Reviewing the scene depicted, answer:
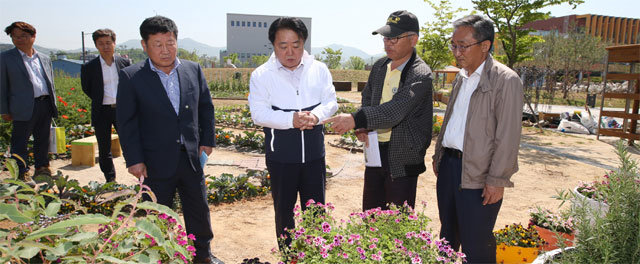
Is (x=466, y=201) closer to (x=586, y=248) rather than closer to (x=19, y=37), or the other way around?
(x=586, y=248)

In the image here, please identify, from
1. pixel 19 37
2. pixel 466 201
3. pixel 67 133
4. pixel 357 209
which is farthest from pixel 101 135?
pixel 466 201

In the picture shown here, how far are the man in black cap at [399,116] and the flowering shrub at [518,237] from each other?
3.01 ft

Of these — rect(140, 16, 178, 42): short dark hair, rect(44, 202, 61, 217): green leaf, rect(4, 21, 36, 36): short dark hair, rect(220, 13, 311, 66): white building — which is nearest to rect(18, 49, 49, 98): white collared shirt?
rect(4, 21, 36, 36): short dark hair

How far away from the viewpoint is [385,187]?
312 centimetres

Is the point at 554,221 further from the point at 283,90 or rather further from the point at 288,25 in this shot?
Result: the point at 288,25

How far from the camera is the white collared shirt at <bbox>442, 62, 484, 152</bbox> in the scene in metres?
2.52

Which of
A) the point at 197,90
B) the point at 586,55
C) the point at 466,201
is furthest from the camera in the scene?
the point at 586,55

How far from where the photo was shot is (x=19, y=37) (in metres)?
5.11

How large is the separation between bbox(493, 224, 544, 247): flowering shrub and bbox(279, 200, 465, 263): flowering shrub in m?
1.49

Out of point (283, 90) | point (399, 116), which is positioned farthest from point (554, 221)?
point (283, 90)

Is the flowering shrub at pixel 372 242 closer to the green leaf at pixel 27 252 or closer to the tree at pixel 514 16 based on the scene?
the green leaf at pixel 27 252

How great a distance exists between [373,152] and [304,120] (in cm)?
69

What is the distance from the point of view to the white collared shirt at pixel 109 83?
497 centimetres

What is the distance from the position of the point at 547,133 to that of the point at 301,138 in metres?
11.0
